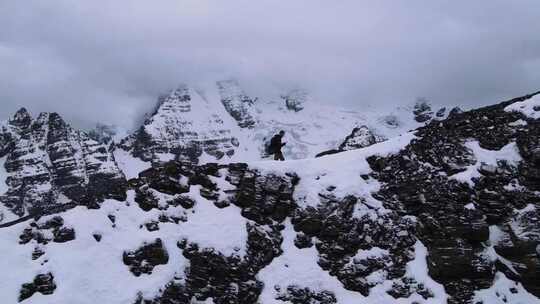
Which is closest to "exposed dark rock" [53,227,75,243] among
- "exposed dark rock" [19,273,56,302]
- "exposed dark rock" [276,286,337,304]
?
"exposed dark rock" [19,273,56,302]

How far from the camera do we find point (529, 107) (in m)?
57.5

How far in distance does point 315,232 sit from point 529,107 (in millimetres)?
25216

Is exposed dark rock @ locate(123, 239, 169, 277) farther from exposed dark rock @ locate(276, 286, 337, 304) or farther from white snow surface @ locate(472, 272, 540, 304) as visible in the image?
white snow surface @ locate(472, 272, 540, 304)

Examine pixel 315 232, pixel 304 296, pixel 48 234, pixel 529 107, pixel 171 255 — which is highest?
pixel 529 107

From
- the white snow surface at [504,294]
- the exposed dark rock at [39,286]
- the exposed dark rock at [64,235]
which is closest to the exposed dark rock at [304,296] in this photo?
the white snow surface at [504,294]

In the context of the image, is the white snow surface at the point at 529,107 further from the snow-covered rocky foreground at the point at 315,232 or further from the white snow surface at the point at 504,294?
the white snow surface at the point at 504,294

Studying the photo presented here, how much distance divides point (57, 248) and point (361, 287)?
81.6 ft

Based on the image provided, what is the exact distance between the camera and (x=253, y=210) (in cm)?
5366

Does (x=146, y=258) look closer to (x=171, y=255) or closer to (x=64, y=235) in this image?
(x=171, y=255)

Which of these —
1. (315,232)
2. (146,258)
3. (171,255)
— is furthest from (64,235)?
(315,232)

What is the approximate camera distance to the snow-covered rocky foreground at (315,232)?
→ 149ft

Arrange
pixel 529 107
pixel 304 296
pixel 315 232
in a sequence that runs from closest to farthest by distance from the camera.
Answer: pixel 304 296
pixel 315 232
pixel 529 107

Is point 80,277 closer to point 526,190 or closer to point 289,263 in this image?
point 289,263

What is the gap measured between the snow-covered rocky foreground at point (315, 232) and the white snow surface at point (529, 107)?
0.58 ft
